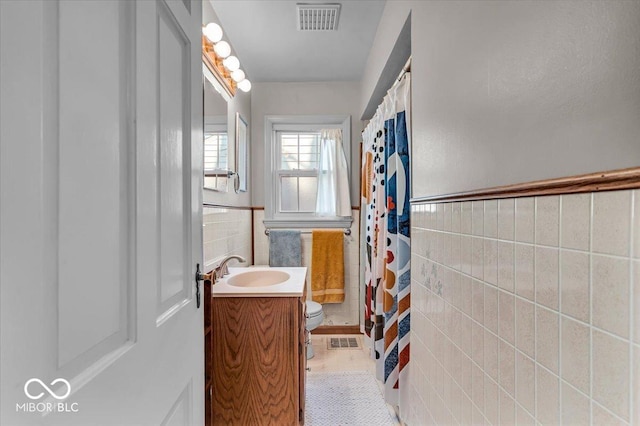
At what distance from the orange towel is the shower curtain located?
73 centimetres

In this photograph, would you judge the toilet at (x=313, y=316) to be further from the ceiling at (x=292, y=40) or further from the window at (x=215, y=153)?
the ceiling at (x=292, y=40)

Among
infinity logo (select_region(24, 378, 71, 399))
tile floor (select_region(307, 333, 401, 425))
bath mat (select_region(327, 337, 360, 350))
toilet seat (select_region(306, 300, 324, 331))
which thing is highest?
infinity logo (select_region(24, 378, 71, 399))

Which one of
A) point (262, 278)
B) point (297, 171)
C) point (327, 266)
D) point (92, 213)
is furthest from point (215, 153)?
point (92, 213)

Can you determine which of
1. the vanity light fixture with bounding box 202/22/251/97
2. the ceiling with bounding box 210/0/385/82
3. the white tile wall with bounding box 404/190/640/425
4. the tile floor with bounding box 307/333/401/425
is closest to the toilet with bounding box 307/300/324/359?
the tile floor with bounding box 307/333/401/425

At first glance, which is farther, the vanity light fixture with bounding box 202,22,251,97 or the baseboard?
the baseboard

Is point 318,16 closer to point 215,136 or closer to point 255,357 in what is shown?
point 215,136

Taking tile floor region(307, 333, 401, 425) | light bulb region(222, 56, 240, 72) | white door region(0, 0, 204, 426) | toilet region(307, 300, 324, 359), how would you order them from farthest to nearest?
tile floor region(307, 333, 401, 425) → toilet region(307, 300, 324, 359) → light bulb region(222, 56, 240, 72) → white door region(0, 0, 204, 426)

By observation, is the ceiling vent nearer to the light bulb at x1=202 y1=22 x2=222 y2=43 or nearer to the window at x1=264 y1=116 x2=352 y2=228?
the light bulb at x1=202 y1=22 x2=222 y2=43

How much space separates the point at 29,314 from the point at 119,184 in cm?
23

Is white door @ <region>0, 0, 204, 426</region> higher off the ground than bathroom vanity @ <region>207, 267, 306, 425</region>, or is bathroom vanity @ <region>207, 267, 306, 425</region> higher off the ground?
white door @ <region>0, 0, 204, 426</region>

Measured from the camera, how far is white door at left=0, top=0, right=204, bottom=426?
1.21ft

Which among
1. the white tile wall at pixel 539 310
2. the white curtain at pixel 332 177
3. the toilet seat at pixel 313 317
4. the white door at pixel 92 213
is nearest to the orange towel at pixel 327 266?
the white curtain at pixel 332 177

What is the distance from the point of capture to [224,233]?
2172 millimetres

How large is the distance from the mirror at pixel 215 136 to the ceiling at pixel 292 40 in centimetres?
45
